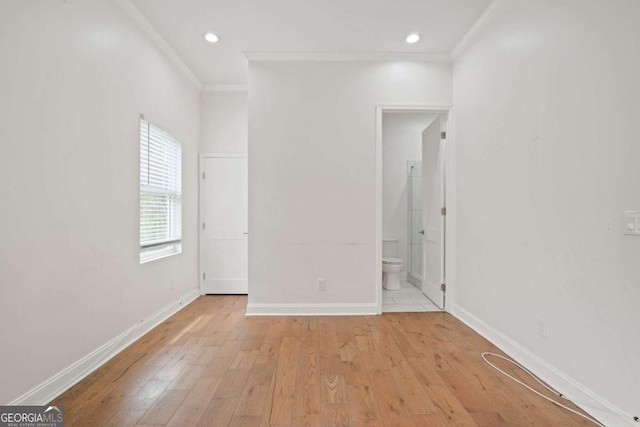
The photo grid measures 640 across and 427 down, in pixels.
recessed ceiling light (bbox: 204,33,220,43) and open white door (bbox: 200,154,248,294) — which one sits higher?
recessed ceiling light (bbox: 204,33,220,43)

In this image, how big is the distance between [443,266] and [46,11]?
387 centimetres

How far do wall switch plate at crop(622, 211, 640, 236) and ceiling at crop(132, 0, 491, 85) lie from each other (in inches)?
80.6

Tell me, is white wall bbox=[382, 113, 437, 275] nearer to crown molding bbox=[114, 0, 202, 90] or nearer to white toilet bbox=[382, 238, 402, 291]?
white toilet bbox=[382, 238, 402, 291]

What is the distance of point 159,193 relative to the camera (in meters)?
3.00

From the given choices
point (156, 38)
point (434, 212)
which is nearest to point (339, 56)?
point (156, 38)

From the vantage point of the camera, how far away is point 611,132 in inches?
57.9

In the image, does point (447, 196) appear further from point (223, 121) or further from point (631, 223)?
Result: point (223, 121)

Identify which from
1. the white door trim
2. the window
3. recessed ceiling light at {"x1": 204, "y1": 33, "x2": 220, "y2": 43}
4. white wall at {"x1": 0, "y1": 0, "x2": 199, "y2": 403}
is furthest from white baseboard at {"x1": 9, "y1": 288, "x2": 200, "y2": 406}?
recessed ceiling light at {"x1": 204, "y1": 33, "x2": 220, "y2": 43}

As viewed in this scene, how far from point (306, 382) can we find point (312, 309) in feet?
4.09

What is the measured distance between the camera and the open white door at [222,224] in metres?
3.86

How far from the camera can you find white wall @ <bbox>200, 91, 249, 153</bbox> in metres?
3.84

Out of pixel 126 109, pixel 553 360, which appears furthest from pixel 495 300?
pixel 126 109

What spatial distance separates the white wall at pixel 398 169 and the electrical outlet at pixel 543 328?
2.78 m

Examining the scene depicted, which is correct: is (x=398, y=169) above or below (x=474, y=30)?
below
